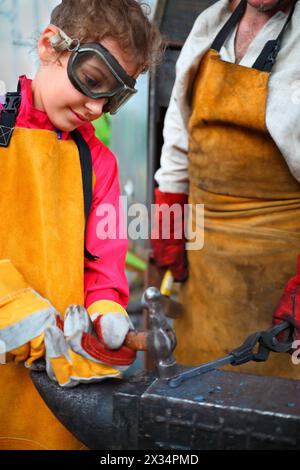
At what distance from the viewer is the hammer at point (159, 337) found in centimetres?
119

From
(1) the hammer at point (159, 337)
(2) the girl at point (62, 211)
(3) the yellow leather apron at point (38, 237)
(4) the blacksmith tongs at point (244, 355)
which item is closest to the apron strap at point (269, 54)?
(2) the girl at point (62, 211)

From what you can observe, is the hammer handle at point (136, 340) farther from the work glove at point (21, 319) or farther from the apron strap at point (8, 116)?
the apron strap at point (8, 116)

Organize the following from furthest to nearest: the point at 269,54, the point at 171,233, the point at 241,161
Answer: the point at 171,233 < the point at 241,161 < the point at 269,54

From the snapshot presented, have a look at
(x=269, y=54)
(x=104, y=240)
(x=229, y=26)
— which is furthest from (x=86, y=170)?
(x=229, y=26)

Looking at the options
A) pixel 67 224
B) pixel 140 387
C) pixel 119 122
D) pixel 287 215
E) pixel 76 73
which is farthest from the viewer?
pixel 119 122

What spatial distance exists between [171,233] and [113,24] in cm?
133

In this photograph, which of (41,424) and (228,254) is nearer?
(41,424)

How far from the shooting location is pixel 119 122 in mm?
4641

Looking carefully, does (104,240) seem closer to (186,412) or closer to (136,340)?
(136,340)

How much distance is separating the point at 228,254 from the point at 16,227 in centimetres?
108

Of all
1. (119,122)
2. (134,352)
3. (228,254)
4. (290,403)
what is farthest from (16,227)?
(119,122)

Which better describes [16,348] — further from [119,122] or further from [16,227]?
[119,122]

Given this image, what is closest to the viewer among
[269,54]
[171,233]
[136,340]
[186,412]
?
[186,412]

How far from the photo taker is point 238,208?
224cm
